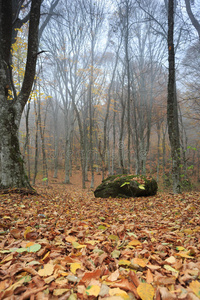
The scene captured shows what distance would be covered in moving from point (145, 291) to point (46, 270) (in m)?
0.71

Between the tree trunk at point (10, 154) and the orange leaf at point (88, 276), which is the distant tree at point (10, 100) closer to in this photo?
the tree trunk at point (10, 154)

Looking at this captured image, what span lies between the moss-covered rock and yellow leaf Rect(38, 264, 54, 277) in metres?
4.35

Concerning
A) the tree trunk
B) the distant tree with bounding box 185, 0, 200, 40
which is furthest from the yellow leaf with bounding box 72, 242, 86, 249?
the distant tree with bounding box 185, 0, 200, 40

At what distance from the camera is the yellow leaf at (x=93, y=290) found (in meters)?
0.91

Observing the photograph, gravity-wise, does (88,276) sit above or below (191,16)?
below

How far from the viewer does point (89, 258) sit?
139cm

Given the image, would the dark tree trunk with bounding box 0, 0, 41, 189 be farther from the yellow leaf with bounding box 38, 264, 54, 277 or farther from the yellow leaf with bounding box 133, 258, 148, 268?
the yellow leaf with bounding box 133, 258, 148, 268

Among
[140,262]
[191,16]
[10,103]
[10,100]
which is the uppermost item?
[191,16]

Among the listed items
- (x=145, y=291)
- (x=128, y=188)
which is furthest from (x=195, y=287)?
(x=128, y=188)

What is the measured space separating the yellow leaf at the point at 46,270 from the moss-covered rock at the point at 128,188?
14.3ft

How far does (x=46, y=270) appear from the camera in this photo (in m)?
1.16

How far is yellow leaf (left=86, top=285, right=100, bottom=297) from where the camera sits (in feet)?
2.98

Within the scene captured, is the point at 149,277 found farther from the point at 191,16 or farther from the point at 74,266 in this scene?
the point at 191,16

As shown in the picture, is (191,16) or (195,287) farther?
(191,16)
